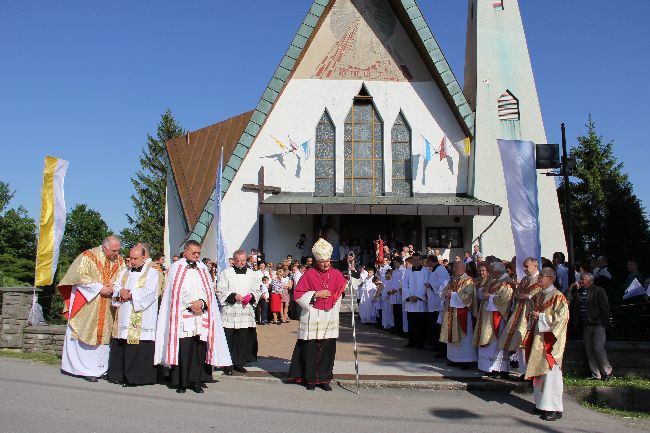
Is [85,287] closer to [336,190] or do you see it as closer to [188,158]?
[336,190]

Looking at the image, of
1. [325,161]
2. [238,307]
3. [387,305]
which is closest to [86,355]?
[238,307]

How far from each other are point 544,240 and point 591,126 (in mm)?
16416

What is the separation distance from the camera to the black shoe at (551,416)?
7082mm

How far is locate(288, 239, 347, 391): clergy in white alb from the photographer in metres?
8.19

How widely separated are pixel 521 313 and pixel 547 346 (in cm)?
65

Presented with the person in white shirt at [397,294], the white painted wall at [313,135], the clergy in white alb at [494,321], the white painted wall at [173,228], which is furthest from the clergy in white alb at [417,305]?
the white painted wall at [173,228]

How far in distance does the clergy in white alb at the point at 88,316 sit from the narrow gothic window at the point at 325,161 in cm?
1141

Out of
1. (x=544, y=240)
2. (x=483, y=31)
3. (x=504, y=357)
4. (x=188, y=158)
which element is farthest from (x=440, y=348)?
(x=188, y=158)

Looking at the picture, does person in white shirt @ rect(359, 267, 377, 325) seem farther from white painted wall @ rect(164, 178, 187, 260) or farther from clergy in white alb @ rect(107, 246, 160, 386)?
white painted wall @ rect(164, 178, 187, 260)

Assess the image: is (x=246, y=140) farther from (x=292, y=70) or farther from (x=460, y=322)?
(x=460, y=322)

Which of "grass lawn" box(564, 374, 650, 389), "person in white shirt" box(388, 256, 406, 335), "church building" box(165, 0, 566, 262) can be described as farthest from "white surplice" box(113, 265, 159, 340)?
"church building" box(165, 0, 566, 262)

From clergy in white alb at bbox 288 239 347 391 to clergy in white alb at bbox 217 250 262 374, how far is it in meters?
1.11

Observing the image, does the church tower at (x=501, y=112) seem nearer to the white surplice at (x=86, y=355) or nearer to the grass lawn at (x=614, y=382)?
the grass lawn at (x=614, y=382)

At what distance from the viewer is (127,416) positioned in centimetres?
654
